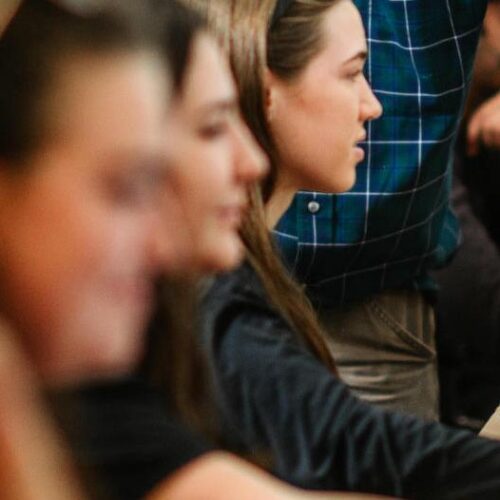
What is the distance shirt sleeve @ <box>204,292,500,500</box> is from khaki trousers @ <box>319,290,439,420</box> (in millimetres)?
287

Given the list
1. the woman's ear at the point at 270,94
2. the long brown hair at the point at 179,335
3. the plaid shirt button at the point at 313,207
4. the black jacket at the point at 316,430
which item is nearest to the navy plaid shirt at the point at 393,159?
the plaid shirt button at the point at 313,207

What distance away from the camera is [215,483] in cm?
54

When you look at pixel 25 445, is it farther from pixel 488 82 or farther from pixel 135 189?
pixel 488 82

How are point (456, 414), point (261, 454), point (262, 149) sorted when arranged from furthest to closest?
point (456, 414) → point (262, 149) → point (261, 454)

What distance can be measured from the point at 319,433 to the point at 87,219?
44cm

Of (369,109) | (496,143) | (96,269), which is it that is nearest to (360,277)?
(369,109)

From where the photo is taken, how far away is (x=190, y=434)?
0.56 meters

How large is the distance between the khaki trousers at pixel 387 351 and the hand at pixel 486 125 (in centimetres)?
27

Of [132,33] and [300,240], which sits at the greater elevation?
[132,33]

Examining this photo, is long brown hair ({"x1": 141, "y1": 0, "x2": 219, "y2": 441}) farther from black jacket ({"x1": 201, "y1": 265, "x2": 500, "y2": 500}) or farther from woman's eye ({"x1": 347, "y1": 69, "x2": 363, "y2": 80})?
woman's eye ({"x1": 347, "y1": 69, "x2": 363, "y2": 80})

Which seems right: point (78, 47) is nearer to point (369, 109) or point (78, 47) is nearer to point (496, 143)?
point (369, 109)

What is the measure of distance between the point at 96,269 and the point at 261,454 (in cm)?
39

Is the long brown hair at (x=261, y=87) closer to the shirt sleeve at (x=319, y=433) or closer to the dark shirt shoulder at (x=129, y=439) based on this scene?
the shirt sleeve at (x=319, y=433)

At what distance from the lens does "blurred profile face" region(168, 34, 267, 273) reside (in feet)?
1.64
